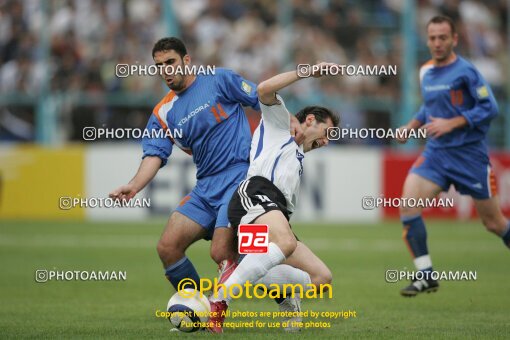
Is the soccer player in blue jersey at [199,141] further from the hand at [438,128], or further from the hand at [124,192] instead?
the hand at [438,128]

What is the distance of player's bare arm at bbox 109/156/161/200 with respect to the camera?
7406 millimetres

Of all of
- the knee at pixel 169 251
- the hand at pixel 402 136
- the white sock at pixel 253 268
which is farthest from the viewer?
the hand at pixel 402 136

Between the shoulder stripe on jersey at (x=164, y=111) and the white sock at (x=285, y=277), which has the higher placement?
the shoulder stripe on jersey at (x=164, y=111)

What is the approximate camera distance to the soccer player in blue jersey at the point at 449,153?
9680mm

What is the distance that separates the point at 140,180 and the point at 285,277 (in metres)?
1.45

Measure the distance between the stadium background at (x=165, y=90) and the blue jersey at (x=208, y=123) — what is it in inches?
293

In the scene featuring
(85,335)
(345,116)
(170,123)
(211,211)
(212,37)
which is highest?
(212,37)

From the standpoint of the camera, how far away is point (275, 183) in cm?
734

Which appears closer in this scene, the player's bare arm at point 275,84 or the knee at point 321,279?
the player's bare arm at point 275,84

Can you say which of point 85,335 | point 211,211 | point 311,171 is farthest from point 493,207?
point 311,171

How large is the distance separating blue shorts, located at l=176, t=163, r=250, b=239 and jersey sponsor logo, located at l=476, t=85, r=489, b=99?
2.84m

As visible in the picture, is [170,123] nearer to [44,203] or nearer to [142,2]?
[44,203]

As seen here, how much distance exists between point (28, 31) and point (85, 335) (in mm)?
13903

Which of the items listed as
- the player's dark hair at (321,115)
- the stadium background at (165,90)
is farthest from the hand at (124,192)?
the stadium background at (165,90)
